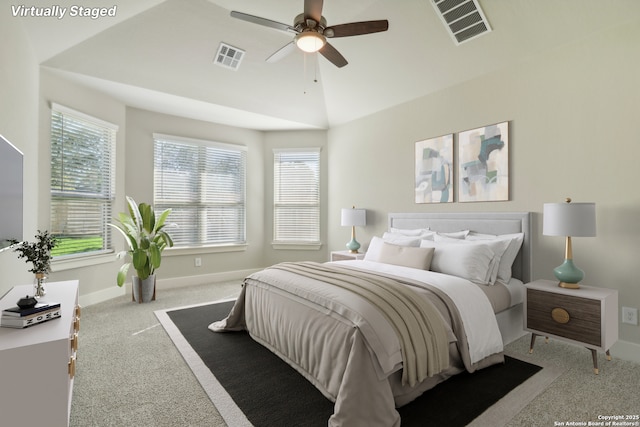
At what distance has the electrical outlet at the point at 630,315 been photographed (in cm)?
268

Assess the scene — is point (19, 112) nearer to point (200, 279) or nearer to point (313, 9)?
point (313, 9)

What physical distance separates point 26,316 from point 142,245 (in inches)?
103

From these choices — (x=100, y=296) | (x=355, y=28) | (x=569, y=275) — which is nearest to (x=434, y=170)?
(x=569, y=275)

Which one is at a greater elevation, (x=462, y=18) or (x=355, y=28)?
(x=462, y=18)

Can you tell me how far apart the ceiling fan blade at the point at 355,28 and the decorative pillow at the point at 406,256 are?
208cm

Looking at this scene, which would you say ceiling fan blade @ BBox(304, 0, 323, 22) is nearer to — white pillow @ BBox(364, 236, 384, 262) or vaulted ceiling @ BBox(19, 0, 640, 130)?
vaulted ceiling @ BBox(19, 0, 640, 130)

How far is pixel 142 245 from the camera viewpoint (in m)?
4.22

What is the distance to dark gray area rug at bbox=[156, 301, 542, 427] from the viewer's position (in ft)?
6.29

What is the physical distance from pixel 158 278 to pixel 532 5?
580 centimetres

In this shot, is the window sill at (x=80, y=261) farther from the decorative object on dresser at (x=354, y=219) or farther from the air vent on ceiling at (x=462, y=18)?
the air vent on ceiling at (x=462, y=18)

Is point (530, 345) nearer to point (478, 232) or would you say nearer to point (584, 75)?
point (478, 232)

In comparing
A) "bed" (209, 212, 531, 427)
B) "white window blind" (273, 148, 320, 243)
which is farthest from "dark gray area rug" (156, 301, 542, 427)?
"white window blind" (273, 148, 320, 243)

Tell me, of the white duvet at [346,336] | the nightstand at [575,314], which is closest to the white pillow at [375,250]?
the white duvet at [346,336]

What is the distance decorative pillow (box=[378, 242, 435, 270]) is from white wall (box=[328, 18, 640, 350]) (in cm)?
104
